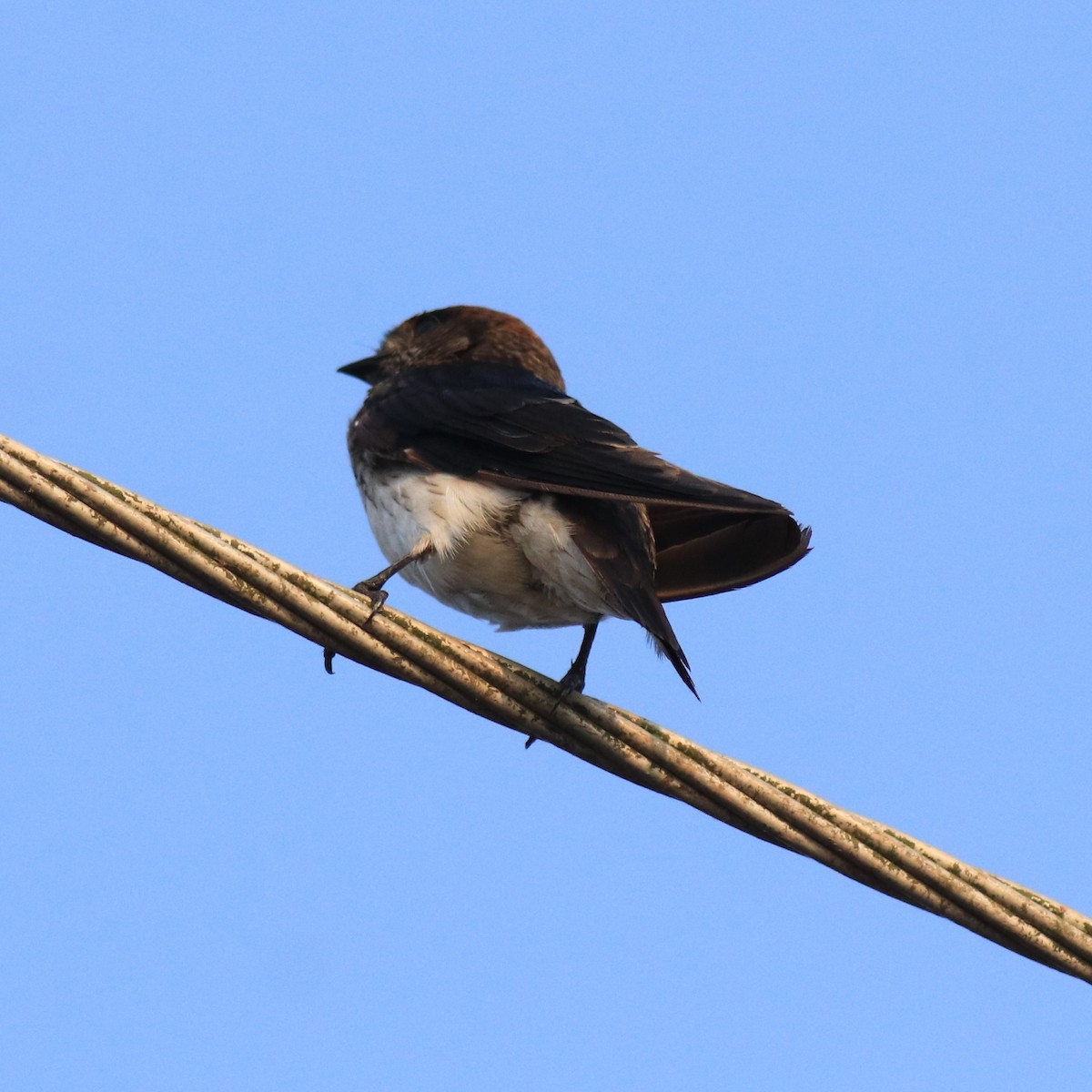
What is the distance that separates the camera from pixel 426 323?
23.9ft

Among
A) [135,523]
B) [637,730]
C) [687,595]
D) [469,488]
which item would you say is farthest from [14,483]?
[687,595]

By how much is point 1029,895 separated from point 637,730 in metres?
1.01

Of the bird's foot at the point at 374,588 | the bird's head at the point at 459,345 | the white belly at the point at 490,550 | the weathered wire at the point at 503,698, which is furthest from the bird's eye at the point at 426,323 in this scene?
the weathered wire at the point at 503,698

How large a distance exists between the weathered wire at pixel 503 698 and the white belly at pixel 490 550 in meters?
0.93

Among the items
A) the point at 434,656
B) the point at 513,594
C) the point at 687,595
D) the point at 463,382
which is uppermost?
the point at 463,382

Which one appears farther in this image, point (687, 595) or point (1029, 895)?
point (687, 595)

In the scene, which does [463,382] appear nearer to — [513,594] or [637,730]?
[513,594]

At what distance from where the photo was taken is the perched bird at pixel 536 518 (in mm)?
4980

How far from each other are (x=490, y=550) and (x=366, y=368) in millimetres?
2291

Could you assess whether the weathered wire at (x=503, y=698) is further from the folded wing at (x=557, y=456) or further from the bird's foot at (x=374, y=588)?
the bird's foot at (x=374, y=588)

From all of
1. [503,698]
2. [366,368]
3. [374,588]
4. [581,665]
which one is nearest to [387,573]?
[374,588]

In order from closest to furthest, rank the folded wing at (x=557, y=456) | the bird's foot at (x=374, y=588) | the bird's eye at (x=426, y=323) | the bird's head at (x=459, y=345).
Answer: the folded wing at (x=557, y=456) < the bird's foot at (x=374, y=588) < the bird's head at (x=459, y=345) < the bird's eye at (x=426, y=323)

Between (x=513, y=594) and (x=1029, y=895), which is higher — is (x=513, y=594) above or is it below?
above

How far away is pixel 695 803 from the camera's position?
13.3 ft
